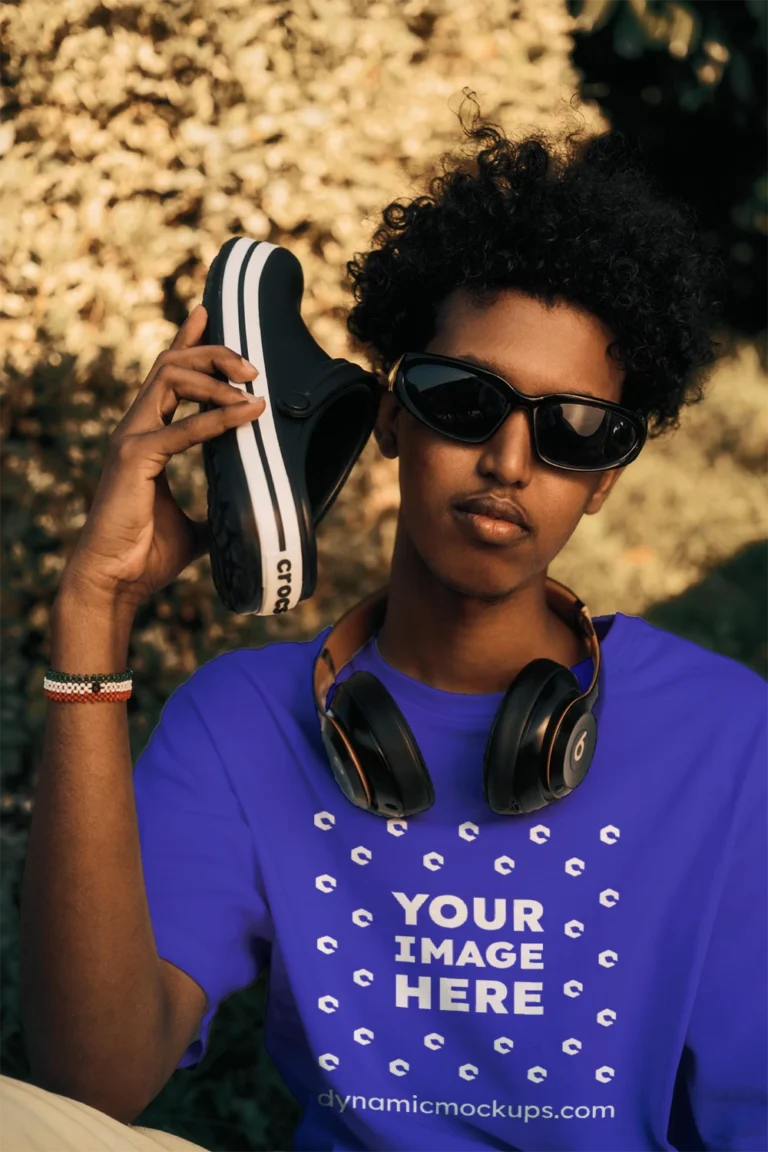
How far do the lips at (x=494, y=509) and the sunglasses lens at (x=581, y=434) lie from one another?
0.09 meters

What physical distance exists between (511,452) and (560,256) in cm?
37

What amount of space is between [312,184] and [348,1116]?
8.52 ft

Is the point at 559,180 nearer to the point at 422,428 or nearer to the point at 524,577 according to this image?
the point at 422,428

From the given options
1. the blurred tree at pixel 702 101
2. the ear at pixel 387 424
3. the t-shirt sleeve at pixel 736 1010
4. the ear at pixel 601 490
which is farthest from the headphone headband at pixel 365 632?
the blurred tree at pixel 702 101

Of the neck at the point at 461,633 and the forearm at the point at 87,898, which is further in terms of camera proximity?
the neck at the point at 461,633

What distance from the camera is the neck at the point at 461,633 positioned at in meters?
2.27

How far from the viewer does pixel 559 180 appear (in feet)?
7.85

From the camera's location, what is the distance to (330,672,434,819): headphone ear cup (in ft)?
6.50

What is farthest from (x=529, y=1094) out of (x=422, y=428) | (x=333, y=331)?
(x=333, y=331)

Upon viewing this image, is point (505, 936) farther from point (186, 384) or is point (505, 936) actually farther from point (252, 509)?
point (186, 384)

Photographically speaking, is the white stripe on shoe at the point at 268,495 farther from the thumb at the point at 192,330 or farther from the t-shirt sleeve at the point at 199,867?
the t-shirt sleeve at the point at 199,867

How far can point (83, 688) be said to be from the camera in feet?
6.04

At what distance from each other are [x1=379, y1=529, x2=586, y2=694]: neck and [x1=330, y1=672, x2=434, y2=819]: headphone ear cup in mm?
264

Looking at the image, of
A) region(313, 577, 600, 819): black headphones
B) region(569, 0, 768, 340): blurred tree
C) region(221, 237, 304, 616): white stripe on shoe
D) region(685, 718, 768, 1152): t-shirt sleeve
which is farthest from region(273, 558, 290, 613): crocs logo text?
region(569, 0, 768, 340): blurred tree
